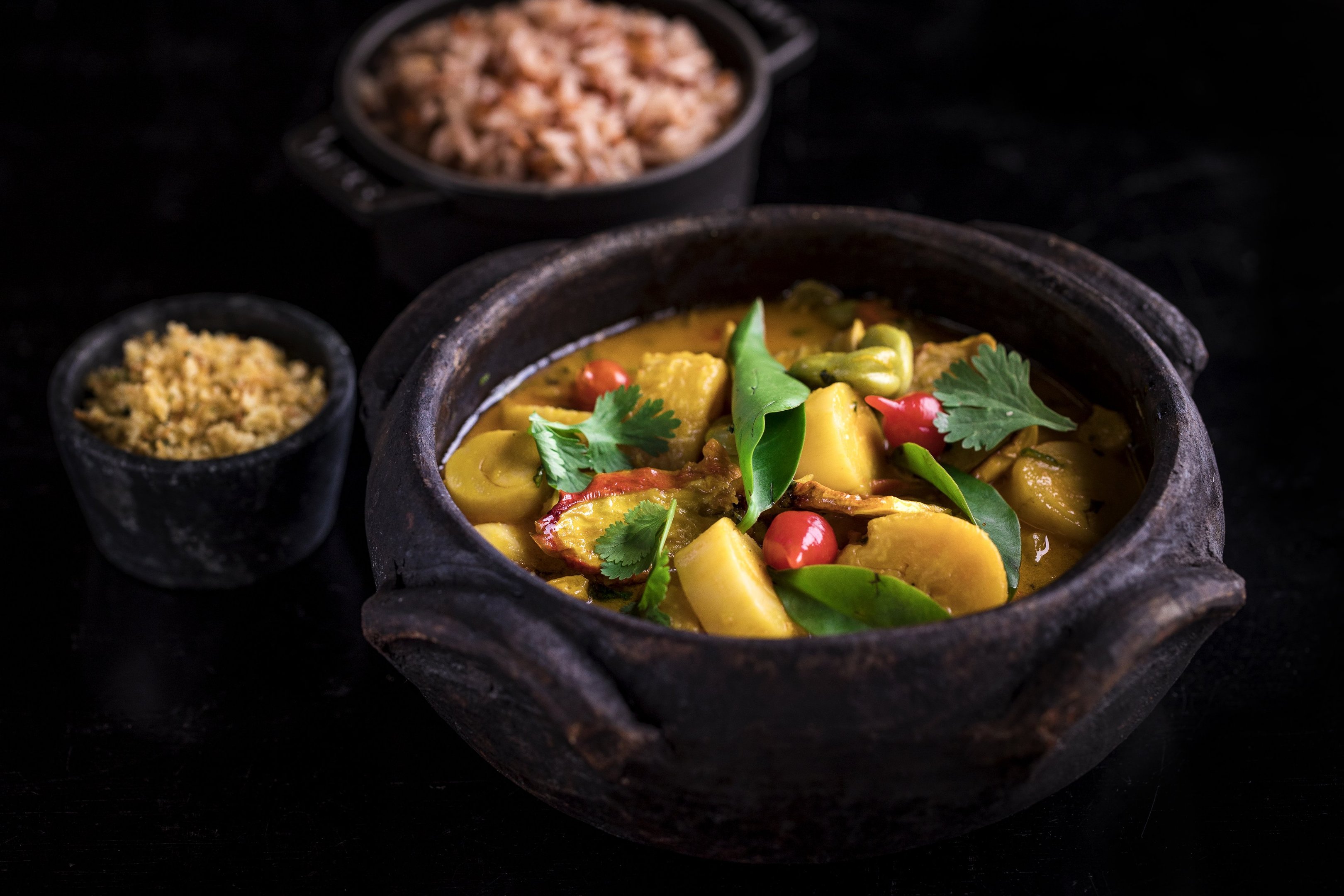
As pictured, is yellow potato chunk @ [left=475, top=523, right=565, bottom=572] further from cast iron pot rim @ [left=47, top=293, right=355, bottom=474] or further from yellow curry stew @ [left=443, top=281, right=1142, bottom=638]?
cast iron pot rim @ [left=47, top=293, right=355, bottom=474]

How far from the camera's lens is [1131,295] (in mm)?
2211

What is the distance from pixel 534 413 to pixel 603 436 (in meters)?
0.15

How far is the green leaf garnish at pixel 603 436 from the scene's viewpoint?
196 cm

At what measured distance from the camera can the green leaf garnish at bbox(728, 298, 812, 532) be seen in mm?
1888

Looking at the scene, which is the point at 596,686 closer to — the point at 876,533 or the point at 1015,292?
the point at 876,533

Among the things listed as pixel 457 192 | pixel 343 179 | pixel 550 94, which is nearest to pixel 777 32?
pixel 550 94

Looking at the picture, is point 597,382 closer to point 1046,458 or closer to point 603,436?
point 603,436

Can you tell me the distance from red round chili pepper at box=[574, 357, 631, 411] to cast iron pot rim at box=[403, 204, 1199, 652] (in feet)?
0.61

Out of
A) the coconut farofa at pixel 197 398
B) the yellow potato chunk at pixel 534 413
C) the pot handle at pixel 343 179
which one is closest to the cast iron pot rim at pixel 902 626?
the yellow potato chunk at pixel 534 413

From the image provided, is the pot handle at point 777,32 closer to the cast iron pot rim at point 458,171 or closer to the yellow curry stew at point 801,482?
the cast iron pot rim at point 458,171

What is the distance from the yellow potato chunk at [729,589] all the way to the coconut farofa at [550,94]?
4.85 feet

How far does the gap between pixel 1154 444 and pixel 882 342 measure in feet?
1.74

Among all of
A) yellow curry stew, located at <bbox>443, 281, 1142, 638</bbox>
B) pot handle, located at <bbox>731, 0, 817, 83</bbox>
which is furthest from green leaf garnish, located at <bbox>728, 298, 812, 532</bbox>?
pot handle, located at <bbox>731, 0, 817, 83</bbox>

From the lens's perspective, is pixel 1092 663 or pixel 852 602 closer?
pixel 1092 663
